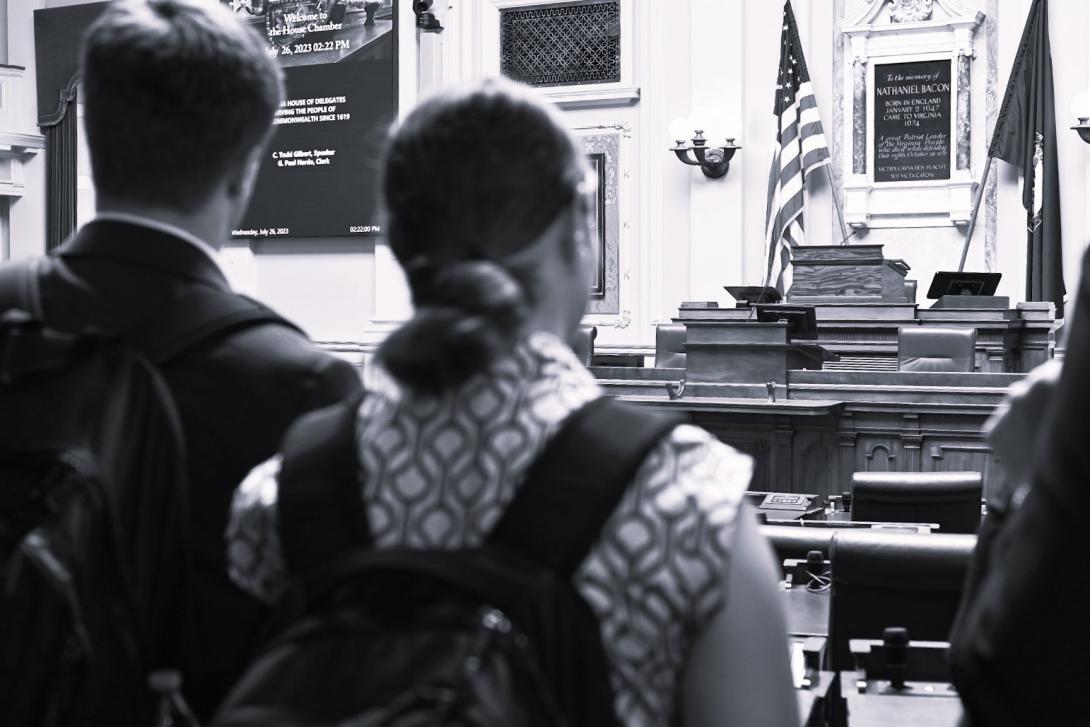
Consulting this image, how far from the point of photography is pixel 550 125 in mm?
1009

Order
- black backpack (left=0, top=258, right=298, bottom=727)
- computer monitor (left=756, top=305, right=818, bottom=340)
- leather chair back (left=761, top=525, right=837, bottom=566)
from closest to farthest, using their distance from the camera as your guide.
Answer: black backpack (left=0, top=258, right=298, bottom=727), leather chair back (left=761, top=525, right=837, bottom=566), computer monitor (left=756, top=305, right=818, bottom=340)

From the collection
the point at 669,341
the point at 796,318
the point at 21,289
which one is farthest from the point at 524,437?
the point at 669,341

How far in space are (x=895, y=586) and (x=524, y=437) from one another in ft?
7.01

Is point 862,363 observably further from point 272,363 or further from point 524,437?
point 524,437

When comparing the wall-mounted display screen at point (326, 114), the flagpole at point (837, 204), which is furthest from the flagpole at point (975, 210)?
the wall-mounted display screen at point (326, 114)

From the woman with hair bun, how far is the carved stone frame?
11.7 metres

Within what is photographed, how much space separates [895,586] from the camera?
2904mm

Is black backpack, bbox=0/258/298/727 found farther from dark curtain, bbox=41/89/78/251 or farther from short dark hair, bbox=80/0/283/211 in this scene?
dark curtain, bbox=41/89/78/251

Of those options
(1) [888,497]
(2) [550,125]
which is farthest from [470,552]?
(1) [888,497]

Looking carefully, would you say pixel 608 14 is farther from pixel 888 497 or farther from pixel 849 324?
pixel 888 497

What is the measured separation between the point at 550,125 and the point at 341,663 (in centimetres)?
41

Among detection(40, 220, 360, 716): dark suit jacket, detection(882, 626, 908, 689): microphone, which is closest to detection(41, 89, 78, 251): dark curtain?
detection(882, 626, 908, 689): microphone

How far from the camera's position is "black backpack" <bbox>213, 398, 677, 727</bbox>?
824mm

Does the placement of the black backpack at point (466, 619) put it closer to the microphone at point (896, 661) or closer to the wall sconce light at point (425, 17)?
the microphone at point (896, 661)
